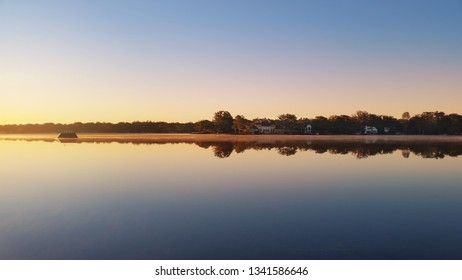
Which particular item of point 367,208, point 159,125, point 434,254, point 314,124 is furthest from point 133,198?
point 159,125

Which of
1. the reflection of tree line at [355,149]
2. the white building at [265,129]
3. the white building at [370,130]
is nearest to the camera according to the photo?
the reflection of tree line at [355,149]

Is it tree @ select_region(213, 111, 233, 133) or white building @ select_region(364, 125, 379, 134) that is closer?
tree @ select_region(213, 111, 233, 133)

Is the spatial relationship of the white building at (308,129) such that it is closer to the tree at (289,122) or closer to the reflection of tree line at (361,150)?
the tree at (289,122)

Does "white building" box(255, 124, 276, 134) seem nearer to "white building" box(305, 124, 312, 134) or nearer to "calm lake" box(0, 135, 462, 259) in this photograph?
"white building" box(305, 124, 312, 134)

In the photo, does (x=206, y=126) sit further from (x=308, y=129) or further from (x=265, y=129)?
(x=308, y=129)

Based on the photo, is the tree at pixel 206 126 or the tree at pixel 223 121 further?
the tree at pixel 206 126

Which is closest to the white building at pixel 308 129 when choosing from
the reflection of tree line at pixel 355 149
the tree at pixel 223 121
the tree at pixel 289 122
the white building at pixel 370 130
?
the tree at pixel 289 122

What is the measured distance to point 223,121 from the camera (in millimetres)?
90562

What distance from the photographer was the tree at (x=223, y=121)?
90.8 m

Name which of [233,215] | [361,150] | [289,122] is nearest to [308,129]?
[289,122]

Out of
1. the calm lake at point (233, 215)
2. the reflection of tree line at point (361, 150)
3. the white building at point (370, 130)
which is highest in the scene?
the white building at point (370, 130)

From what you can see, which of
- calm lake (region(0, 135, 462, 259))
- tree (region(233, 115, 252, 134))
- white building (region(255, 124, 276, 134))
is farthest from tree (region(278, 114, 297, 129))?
calm lake (region(0, 135, 462, 259))

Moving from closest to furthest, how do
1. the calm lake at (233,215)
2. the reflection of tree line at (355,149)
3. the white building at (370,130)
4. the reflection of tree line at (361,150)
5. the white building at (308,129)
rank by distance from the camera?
the calm lake at (233,215)
the reflection of tree line at (361,150)
the reflection of tree line at (355,149)
the white building at (370,130)
the white building at (308,129)

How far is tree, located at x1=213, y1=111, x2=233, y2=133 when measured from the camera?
90812 mm
